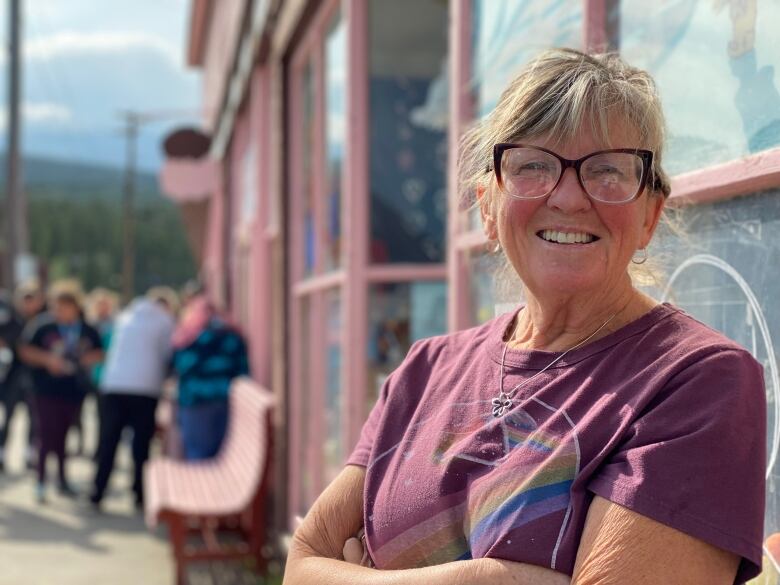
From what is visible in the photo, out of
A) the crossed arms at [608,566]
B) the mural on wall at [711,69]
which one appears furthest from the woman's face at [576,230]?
the crossed arms at [608,566]

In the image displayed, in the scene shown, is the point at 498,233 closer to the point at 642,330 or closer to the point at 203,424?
the point at 642,330

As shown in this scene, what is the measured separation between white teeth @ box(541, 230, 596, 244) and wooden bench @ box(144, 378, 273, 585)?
3.94 metres

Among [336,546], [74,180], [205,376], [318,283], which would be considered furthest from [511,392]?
[74,180]

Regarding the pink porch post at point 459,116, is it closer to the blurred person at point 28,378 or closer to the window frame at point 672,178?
the window frame at point 672,178

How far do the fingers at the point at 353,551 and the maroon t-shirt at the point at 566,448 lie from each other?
7 centimetres

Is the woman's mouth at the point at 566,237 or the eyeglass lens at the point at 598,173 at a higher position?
the eyeglass lens at the point at 598,173

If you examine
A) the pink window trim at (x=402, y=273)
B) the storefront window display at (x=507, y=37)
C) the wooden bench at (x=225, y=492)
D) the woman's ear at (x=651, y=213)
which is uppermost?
the storefront window display at (x=507, y=37)

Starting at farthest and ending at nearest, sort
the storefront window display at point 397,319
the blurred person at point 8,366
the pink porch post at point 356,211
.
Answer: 1. the blurred person at point 8,366
2. the storefront window display at point 397,319
3. the pink porch post at point 356,211

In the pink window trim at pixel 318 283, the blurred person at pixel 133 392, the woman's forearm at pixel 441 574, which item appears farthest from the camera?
the blurred person at pixel 133 392

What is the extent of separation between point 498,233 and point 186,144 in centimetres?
984

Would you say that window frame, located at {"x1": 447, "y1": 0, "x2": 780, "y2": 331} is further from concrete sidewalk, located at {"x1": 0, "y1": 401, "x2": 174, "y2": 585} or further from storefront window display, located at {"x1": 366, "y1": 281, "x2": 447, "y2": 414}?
concrete sidewalk, located at {"x1": 0, "y1": 401, "x2": 174, "y2": 585}

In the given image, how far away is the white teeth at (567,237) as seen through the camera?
1458 millimetres

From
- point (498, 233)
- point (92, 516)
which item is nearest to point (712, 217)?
point (498, 233)

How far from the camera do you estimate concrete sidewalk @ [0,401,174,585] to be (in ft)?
18.2
